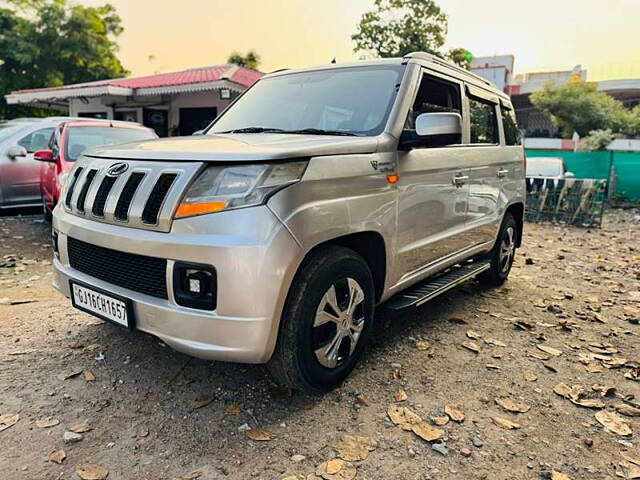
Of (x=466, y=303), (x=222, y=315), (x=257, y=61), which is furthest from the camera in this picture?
(x=257, y=61)

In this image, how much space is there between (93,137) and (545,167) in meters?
10.3

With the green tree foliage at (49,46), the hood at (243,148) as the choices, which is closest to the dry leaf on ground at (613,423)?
the hood at (243,148)

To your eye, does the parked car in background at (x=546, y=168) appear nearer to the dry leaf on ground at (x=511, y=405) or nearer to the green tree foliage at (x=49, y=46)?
the dry leaf on ground at (x=511, y=405)

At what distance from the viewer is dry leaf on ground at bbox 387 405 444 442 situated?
2.40 meters

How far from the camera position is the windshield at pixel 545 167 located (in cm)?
1191

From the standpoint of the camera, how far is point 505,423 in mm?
2535

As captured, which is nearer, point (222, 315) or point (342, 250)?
point (222, 315)

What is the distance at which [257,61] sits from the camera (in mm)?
33156

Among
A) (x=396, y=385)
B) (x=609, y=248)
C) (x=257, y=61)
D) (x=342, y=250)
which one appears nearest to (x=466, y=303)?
(x=396, y=385)

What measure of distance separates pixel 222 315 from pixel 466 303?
296 cm

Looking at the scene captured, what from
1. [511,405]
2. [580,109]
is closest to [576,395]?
[511,405]

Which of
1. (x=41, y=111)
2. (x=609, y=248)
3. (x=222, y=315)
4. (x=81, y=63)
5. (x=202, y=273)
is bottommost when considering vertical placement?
(x=609, y=248)

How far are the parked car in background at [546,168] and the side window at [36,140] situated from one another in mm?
10301

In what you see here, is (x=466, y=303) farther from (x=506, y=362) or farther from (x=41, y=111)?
(x=41, y=111)
